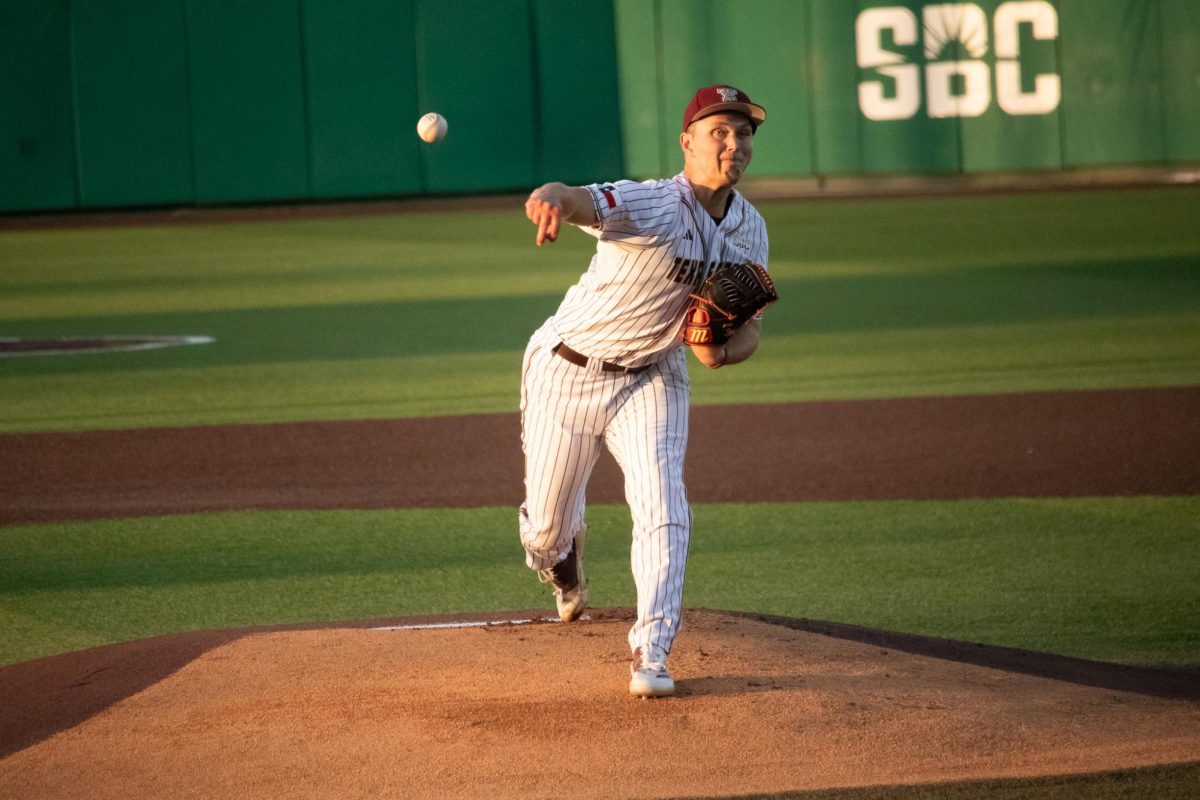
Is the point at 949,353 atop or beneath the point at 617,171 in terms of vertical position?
beneath

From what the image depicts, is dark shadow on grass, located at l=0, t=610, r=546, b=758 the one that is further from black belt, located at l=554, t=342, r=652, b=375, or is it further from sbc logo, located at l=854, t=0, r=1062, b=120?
sbc logo, located at l=854, t=0, r=1062, b=120

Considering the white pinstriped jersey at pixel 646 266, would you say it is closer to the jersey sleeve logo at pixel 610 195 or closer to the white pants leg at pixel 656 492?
the jersey sleeve logo at pixel 610 195

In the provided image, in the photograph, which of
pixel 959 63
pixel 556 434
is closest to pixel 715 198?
pixel 556 434

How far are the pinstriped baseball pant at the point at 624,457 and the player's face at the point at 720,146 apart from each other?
22.5 inches

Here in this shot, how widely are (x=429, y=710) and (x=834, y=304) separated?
1089 centimetres

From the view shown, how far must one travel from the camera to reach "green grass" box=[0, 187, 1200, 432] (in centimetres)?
1062

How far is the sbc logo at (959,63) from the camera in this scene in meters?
23.7

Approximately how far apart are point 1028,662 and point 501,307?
33.6 ft

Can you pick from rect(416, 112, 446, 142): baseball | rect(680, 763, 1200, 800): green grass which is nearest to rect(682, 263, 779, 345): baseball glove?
rect(416, 112, 446, 142): baseball

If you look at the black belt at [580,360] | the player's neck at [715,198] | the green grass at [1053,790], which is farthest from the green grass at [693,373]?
the player's neck at [715,198]

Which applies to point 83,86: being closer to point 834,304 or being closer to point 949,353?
point 834,304

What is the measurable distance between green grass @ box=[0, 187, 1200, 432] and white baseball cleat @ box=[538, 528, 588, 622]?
4.77 m

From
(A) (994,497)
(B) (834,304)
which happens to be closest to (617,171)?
(B) (834,304)

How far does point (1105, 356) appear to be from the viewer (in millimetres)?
11133
